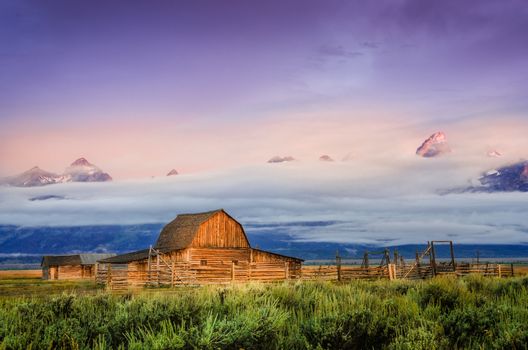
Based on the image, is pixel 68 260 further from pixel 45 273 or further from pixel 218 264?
pixel 218 264

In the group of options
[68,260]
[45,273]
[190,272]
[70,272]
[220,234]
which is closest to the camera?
[190,272]

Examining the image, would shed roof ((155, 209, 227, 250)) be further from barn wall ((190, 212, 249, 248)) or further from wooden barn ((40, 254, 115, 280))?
wooden barn ((40, 254, 115, 280))

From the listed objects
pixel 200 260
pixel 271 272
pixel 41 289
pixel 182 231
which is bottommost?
pixel 41 289

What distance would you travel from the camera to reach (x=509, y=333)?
25.9 ft

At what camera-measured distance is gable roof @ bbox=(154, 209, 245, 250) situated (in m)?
47.5

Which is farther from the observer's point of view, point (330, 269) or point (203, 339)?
point (330, 269)

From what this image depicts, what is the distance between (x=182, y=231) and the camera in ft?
162

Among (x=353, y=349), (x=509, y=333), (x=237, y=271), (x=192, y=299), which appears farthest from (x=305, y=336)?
(x=237, y=271)

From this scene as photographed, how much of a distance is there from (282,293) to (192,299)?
2.84 metres

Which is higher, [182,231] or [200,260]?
[182,231]

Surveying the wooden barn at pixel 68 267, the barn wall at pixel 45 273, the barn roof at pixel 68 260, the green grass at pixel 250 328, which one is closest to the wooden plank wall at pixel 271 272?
the green grass at pixel 250 328

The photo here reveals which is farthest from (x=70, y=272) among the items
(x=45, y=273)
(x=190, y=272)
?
(x=190, y=272)

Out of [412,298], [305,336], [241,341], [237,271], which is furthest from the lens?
[237,271]

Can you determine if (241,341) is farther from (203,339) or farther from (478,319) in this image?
(478,319)
